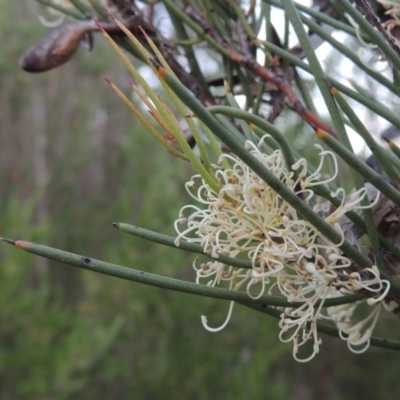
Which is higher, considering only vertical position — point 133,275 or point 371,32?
point 371,32

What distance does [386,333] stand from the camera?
1629mm

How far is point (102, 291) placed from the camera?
4.45 ft

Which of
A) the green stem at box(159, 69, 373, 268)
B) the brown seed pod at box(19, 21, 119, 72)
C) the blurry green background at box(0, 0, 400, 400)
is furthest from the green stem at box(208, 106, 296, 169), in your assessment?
the blurry green background at box(0, 0, 400, 400)

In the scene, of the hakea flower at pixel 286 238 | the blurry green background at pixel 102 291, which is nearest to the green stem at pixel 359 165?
the hakea flower at pixel 286 238

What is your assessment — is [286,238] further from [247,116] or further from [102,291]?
[102,291]

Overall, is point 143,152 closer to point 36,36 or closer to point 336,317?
point 36,36

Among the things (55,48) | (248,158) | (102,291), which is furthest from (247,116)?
(102,291)

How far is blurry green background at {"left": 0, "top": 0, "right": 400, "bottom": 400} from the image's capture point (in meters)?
1.17

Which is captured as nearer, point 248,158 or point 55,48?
point 248,158

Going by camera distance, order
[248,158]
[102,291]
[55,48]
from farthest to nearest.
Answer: [102,291] < [55,48] < [248,158]

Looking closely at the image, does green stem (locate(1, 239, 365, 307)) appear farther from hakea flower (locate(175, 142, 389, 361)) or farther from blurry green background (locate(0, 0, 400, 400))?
blurry green background (locate(0, 0, 400, 400))

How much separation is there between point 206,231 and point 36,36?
1795 mm

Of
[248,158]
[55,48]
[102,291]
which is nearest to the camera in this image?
[248,158]

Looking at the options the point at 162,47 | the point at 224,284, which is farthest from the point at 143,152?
the point at 162,47
